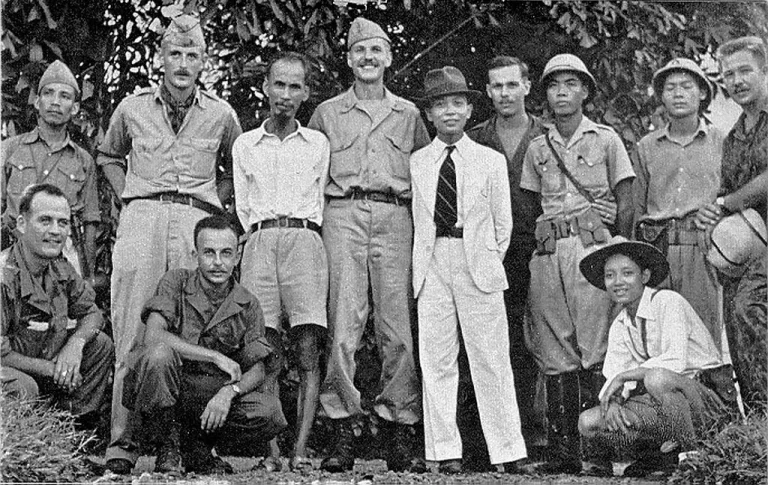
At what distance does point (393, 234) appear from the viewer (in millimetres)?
7738

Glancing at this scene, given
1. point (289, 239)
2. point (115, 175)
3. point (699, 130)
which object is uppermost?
point (699, 130)

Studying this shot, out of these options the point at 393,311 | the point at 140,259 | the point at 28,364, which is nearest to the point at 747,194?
the point at 393,311

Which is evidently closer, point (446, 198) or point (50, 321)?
point (50, 321)

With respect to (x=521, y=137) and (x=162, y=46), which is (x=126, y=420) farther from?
(x=521, y=137)

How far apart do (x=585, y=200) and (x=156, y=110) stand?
278cm

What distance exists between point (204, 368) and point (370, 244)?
1.28m

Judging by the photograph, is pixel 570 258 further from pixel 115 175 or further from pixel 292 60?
pixel 115 175

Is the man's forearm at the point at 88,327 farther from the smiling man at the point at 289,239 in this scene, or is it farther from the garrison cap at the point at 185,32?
the garrison cap at the point at 185,32

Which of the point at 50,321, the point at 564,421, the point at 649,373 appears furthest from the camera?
the point at 564,421

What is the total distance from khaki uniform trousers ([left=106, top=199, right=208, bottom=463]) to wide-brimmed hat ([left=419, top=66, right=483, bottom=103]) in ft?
5.37

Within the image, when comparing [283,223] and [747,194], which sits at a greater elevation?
[747,194]

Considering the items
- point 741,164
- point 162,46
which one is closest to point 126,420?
point 162,46

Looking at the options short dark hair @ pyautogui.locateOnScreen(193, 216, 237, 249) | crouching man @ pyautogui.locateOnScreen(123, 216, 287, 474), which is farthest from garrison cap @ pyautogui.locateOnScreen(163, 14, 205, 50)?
crouching man @ pyautogui.locateOnScreen(123, 216, 287, 474)

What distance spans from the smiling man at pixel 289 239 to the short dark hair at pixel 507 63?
48.8 inches
